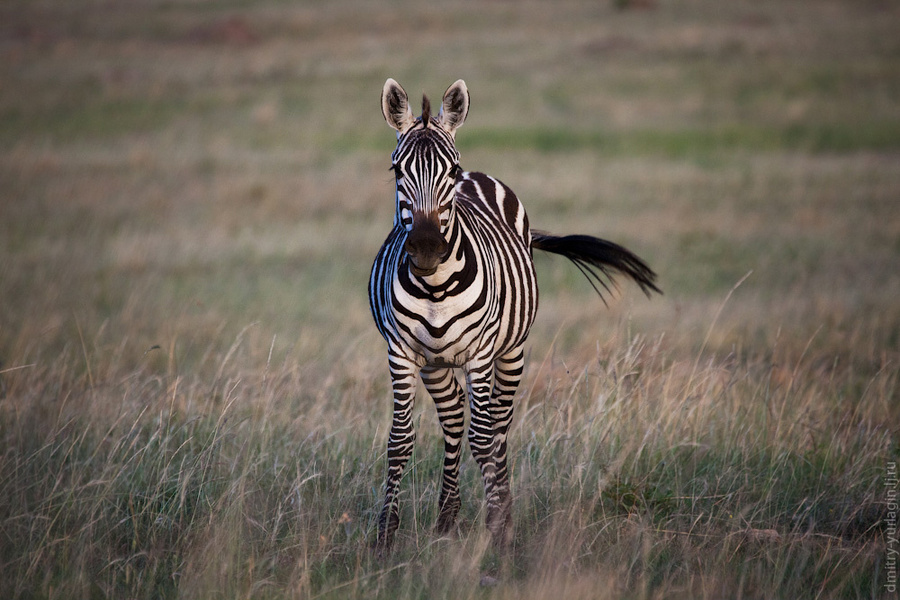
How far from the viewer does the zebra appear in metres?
3.94

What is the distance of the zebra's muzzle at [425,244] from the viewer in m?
3.75

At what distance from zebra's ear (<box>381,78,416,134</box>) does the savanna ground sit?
6.74 ft

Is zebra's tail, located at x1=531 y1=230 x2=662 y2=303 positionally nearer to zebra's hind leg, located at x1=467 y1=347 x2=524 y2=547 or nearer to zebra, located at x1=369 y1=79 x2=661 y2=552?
zebra, located at x1=369 y1=79 x2=661 y2=552

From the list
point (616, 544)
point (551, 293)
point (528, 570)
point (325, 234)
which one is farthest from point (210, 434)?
point (325, 234)

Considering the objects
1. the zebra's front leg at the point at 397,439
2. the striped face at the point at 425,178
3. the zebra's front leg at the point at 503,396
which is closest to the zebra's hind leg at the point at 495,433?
the zebra's front leg at the point at 503,396

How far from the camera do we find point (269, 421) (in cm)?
575

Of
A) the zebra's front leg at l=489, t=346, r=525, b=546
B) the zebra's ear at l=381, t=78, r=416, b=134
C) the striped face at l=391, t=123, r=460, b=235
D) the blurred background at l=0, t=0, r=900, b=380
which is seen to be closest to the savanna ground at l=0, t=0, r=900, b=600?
the blurred background at l=0, t=0, r=900, b=380

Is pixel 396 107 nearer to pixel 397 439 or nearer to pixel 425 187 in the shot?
pixel 425 187

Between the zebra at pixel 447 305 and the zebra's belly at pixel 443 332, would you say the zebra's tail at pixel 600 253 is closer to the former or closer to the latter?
the zebra at pixel 447 305

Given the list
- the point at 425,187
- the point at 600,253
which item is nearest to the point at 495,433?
the point at 600,253

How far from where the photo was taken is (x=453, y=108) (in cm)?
433

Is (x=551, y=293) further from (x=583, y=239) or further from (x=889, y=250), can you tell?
(x=583, y=239)

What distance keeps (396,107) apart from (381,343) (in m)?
6.19

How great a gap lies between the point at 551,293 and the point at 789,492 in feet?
24.9
